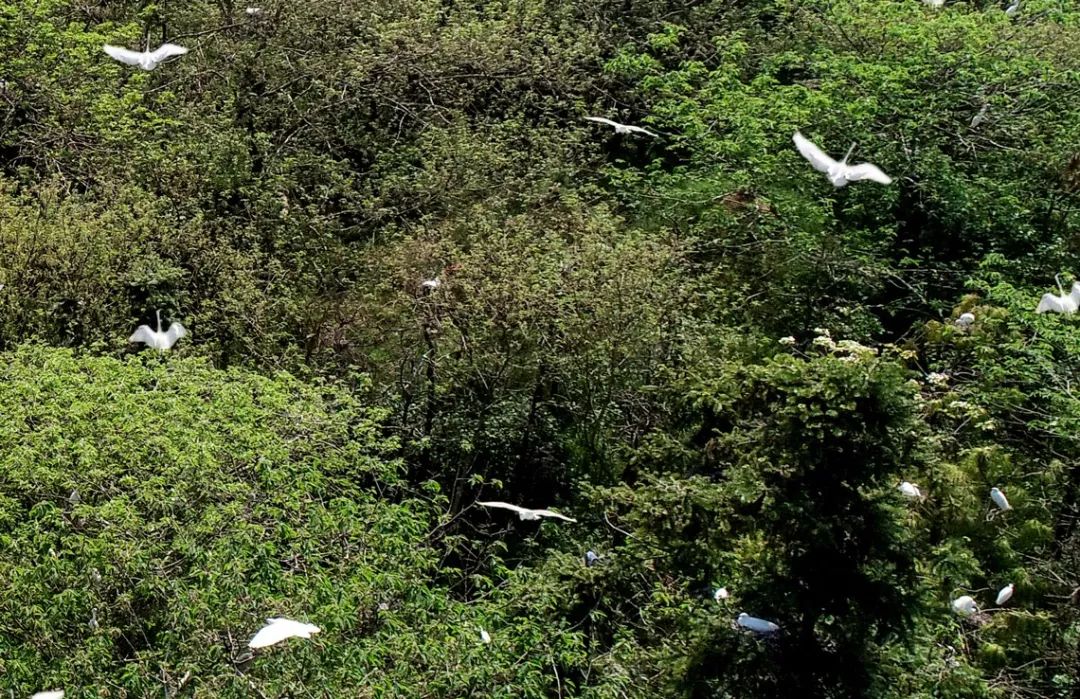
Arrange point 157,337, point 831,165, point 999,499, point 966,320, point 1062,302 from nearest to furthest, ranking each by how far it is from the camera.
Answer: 1. point 831,165
2. point 999,499
3. point 157,337
4. point 1062,302
5. point 966,320

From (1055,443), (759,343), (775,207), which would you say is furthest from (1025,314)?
(775,207)

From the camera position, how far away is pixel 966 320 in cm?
883

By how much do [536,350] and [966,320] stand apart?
3.25 metres

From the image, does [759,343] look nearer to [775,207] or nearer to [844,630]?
[775,207]

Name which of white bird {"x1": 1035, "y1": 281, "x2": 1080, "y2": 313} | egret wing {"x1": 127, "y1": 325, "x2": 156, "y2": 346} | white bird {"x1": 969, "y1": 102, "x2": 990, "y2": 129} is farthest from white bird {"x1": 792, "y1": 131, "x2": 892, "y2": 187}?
white bird {"x1": 969, "y1": 102, "x2": 990, "y2": 129}

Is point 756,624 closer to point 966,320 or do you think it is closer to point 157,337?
point 157,337

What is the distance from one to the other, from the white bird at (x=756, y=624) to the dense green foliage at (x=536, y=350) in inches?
3.0

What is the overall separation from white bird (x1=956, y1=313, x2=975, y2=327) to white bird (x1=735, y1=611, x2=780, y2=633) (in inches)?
175

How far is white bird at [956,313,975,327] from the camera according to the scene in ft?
28.9

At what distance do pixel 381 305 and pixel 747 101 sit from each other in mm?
3953

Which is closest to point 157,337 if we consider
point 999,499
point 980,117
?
point 999,499

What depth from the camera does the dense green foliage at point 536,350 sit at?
5117 millimetres

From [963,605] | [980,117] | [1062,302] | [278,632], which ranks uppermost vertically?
→ [278,632]

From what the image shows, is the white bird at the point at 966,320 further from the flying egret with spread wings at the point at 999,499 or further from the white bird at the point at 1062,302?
the flying egret with spread wings at the point at 999,499
